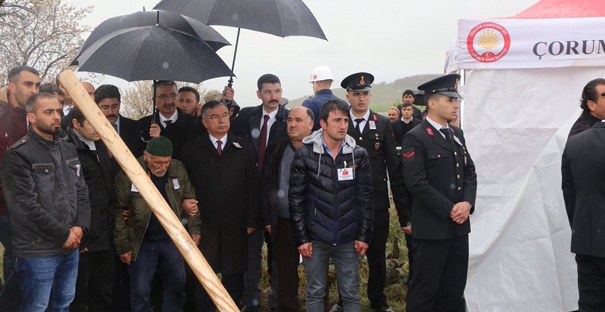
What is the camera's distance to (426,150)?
14.8 ft

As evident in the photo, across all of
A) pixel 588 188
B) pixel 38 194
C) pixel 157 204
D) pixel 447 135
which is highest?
pixel 447 135

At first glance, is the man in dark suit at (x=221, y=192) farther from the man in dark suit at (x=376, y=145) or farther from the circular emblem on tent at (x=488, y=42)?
the circular emblem on tent at (x=488, y=42)

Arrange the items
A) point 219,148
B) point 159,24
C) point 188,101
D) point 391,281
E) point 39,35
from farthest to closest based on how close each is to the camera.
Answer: point 39,35, point 391,281, point 188,101, point 159,24, point 219,148

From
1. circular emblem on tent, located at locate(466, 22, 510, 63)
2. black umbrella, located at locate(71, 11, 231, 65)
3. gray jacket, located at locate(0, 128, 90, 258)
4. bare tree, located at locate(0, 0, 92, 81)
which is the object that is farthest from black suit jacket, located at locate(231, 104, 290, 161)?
bare tree, located at locate(0, 0, 92, 81)

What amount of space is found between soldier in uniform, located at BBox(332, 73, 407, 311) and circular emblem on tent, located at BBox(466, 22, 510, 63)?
3.20 ft

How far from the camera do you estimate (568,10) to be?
5.18 meters

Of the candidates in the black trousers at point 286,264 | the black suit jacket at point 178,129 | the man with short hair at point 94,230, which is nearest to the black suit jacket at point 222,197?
the black trousers at point 286,264

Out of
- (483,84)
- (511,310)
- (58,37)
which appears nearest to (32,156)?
(483,84)

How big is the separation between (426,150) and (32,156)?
2.79m

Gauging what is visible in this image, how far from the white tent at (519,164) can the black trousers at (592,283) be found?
93 centimetres

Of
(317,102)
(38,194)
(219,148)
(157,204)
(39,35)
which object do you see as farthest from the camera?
(39,35)

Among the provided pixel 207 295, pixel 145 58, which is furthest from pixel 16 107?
pixel 207 295

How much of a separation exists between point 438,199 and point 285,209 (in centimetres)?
133

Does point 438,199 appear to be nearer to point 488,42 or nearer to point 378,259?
point 378,259
